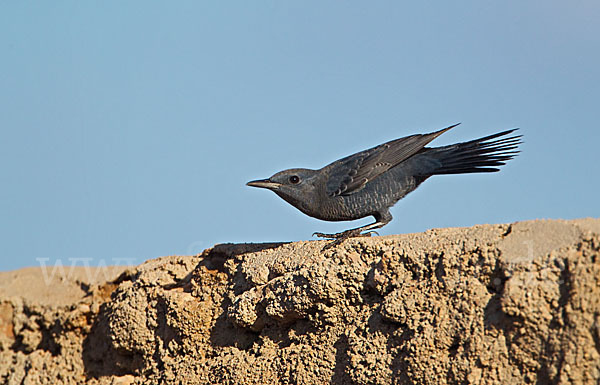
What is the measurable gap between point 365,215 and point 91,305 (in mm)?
2768

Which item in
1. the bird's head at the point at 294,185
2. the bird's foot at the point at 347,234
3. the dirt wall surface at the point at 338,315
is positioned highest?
the bird's head at the point at 294,185

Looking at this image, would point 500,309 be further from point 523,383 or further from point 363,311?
point 363,311

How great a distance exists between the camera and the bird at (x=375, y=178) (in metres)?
5.44

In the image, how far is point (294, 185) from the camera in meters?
5.66

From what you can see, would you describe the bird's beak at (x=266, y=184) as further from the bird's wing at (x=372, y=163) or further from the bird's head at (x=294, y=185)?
the bird's wing at (x=372, y=163)

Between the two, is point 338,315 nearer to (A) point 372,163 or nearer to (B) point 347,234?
(B) point 347,234

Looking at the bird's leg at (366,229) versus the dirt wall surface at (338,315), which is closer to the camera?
the dirt wall surface at (338,315)

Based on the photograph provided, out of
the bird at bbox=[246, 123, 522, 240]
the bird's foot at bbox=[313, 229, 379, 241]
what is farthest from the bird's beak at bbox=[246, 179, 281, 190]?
the bird's foot at bbox=[313, 229, 379, 241]

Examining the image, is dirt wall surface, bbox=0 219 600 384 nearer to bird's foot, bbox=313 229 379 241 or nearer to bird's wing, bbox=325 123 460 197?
bird's foot, bbox=313 229 379 241

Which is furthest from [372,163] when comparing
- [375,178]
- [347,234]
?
[347,234]

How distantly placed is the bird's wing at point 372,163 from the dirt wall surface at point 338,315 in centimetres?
64

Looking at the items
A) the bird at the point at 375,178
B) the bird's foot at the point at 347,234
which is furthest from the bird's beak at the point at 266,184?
the bird's foot at the point at 347,234

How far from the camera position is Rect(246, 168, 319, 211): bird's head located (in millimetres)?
5637

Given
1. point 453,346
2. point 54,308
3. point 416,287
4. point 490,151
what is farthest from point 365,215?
point 54,308
